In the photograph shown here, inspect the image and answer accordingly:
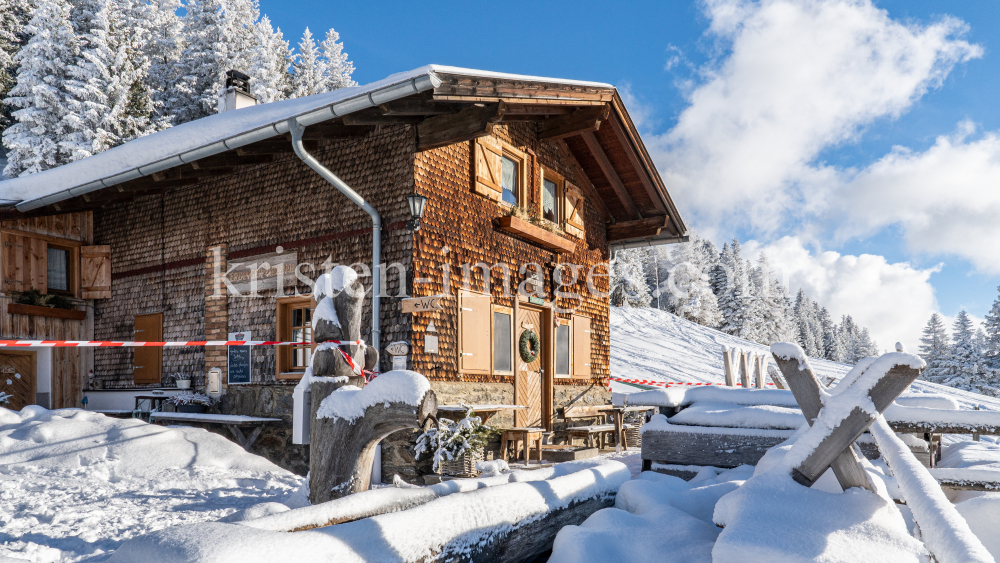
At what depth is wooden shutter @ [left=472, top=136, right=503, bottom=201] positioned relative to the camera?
9039 mm

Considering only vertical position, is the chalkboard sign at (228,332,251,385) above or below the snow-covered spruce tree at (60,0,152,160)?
below

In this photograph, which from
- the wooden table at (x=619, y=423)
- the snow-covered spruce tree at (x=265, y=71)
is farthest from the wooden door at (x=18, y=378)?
the snow-covered spruce tree at (x=265, y=71)

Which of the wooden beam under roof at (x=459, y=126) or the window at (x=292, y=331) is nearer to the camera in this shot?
the wooden beam under roof at (x=459, y=126)

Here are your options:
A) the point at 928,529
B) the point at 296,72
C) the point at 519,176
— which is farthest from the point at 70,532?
the point at 296,72

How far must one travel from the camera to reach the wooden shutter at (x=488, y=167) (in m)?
9.04

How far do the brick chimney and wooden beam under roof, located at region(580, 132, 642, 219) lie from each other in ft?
22.6

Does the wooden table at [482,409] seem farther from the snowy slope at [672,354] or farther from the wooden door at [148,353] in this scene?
the snowy slope at [672,354]

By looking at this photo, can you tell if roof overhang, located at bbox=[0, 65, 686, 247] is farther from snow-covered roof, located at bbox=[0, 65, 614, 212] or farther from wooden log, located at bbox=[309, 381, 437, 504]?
wooden log, located at bbox=[309, 381, 437, 504]

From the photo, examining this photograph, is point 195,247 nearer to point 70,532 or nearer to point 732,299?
point 70,532

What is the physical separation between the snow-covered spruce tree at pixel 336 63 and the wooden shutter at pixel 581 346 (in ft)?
81.4

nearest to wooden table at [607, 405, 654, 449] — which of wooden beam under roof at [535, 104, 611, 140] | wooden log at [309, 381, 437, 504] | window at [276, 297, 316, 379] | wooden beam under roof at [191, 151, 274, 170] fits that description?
wooden beam under roof at [535, 104, 611, 140]

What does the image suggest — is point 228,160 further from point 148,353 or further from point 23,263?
point 23,263

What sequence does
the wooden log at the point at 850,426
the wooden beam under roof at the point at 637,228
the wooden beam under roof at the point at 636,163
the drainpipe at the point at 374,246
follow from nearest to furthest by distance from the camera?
the wooden log at the point at 850,426 → the drainpipe at the point at 374,246 → the wooden beam under roof at the point at 636,163 → the wooden beam under roof at the point at 637,228

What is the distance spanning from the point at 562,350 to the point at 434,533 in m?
9.16
